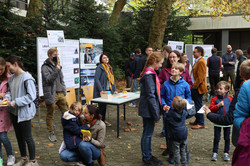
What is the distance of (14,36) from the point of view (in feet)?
29.3

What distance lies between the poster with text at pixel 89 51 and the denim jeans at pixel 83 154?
4.89m

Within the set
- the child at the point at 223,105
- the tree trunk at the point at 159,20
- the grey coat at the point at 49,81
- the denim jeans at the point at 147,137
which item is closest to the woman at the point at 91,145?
the denim jeans at the point at 147,137

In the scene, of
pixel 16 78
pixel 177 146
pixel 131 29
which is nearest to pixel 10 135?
pixel 16 78

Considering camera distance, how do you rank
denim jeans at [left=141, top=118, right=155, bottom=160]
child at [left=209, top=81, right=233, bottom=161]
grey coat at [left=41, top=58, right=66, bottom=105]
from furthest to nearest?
1. grey coat at [left=41, top=58, right=66, bottom=105]
2. child at [left=209, top=81, right=233, bottom=161]
3. denim jeans at [left=141, top=118, right=155, bottom=160]

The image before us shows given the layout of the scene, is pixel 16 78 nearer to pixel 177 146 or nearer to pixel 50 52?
pixel 50 52

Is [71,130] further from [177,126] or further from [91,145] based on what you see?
[177,126]

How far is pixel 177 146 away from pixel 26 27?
7.28 meters

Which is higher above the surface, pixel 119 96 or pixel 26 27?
pixel 26 27

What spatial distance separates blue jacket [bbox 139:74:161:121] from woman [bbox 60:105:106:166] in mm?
775

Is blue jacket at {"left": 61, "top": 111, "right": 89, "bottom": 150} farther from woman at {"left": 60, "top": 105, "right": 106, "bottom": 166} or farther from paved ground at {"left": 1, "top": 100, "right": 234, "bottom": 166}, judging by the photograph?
paved ground at {"left": 1, "top": 100, "right": 234, "bottom": 166}

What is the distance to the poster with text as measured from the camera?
8.75 metres

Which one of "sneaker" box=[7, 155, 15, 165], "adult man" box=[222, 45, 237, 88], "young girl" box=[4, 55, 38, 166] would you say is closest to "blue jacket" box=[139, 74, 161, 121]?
"young girl" box=[4, 55, 38, 166]

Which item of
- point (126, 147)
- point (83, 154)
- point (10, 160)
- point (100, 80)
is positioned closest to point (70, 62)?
point (100, 80)

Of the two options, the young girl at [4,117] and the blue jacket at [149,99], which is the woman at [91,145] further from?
the young girl at [4,117]
